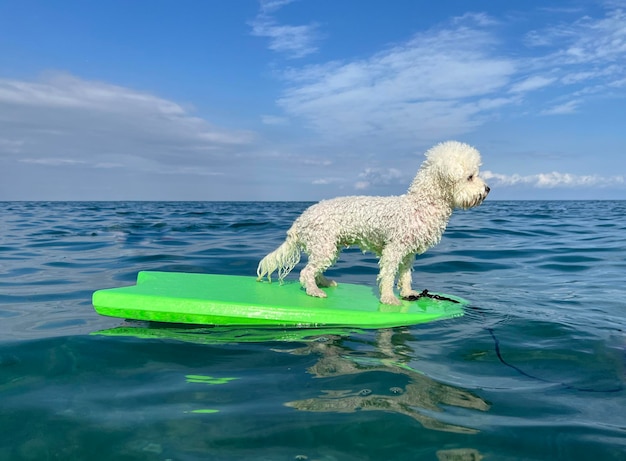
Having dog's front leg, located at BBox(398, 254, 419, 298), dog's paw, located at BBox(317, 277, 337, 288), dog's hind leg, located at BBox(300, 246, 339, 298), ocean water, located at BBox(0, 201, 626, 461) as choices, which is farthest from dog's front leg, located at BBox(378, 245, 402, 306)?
dog's paw, located at BBox(317, 277, 337, 288)

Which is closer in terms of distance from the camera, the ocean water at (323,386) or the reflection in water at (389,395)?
the ocean water at (323,386)

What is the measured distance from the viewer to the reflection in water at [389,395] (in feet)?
9.87

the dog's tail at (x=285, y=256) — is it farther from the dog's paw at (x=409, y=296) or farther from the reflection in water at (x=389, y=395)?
the reflection in water at (x=389, y=395)

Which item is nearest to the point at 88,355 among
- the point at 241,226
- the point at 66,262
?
the point at 66,262

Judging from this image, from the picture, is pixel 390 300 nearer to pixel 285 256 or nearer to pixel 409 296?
pixel 409 296

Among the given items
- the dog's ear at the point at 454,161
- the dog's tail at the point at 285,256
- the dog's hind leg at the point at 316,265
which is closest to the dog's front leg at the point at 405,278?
the dog's hind leg at the point at 316,265

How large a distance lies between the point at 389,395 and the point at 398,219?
2.86m

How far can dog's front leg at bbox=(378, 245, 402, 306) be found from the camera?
578 centimetres

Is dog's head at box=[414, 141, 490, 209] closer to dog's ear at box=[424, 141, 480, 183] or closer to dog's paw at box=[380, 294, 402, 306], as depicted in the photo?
dog's ear at box=[424, 141, 480, 183]

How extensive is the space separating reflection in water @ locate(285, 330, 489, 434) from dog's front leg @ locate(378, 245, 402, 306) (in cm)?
170

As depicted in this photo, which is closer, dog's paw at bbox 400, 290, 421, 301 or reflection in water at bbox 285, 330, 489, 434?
reflection in water at bbox 285, 330, 489, 434

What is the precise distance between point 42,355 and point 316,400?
254 centimetres

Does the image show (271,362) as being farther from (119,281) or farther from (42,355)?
(119,281)

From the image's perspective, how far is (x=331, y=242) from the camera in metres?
6.08
